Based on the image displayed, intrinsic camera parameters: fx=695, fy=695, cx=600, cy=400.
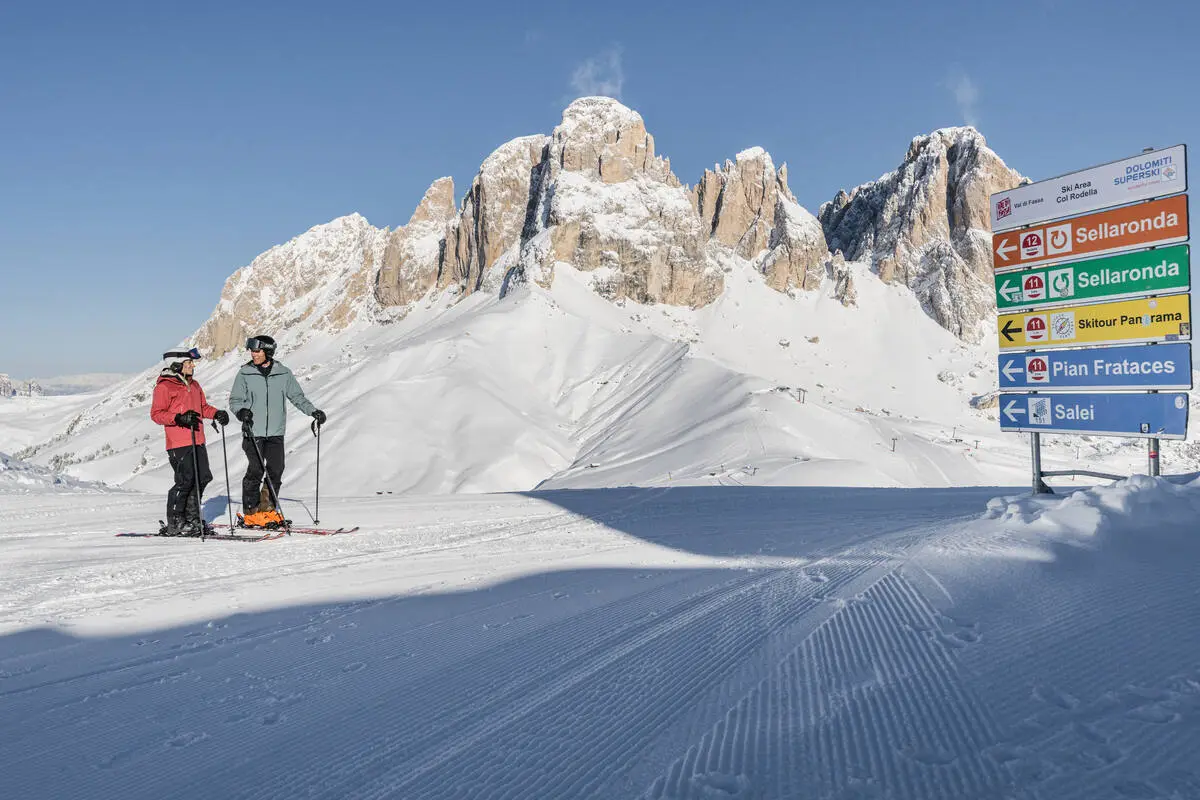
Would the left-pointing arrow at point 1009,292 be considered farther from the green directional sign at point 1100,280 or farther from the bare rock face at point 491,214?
the bare rock face at point 491,214

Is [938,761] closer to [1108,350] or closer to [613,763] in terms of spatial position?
[613,763]

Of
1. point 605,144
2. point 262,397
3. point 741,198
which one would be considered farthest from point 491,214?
point 262,397

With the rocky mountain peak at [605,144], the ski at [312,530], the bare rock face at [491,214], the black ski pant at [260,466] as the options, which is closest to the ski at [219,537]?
the ski at [312,530]

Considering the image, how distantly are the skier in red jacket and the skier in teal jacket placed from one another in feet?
1.07

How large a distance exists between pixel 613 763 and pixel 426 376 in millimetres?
37765

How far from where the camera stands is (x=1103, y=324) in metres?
6.93

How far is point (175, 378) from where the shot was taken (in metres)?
7.27

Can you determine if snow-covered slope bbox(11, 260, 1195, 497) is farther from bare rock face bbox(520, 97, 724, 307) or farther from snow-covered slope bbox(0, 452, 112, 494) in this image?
snow-covered slope bbox(0, 452, 112, 494)

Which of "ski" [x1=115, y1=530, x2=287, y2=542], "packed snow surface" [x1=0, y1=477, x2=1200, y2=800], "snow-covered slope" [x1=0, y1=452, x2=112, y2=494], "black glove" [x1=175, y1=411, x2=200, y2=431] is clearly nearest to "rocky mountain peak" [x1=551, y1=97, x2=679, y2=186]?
"snow-covered slope" [x1=0, y1=452, x2=112, y2=494]

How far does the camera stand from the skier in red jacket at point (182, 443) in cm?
683

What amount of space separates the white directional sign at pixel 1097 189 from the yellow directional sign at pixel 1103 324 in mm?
732

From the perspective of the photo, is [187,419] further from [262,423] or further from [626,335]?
[626,335]

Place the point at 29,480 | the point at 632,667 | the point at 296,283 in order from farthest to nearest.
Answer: the point at 296,283
the point at 29,480
the point at 632,667

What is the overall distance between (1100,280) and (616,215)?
64.7 metres
